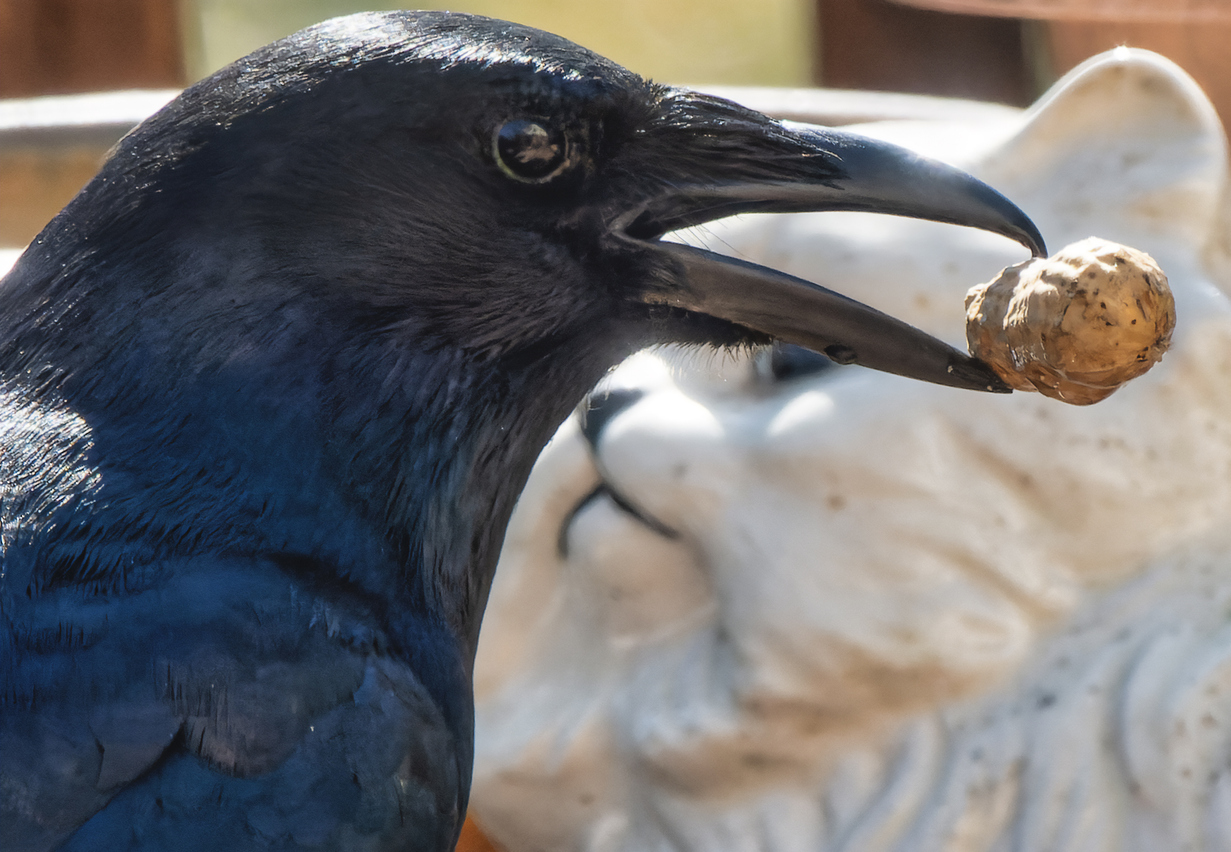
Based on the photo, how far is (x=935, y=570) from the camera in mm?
1191

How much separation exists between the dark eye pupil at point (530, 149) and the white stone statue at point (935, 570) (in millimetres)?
265

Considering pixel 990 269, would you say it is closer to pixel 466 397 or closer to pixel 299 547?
pixel 466 397

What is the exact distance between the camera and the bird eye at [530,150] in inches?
32.9

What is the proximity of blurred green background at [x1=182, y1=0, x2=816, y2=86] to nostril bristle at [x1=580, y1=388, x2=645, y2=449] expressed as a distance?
3.96 meters

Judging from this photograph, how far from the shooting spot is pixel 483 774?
1.35 metres

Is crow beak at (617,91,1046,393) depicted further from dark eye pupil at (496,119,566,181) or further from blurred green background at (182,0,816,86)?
blurred green background at (182,0,816,86)

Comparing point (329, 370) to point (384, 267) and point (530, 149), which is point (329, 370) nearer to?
point (384, 267)

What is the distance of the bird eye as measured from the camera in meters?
0.84

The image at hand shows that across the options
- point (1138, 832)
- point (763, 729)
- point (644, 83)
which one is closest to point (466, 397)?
point (644, 83)

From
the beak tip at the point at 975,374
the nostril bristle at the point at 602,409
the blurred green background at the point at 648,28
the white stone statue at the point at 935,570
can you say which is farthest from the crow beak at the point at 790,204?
the blurred green background at the point at 648,28

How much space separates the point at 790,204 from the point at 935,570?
0.41 meters

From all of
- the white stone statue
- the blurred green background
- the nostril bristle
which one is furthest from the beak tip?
the blurred green background

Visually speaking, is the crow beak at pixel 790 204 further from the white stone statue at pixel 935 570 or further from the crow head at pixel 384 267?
the white stone statue at pixel 935 570

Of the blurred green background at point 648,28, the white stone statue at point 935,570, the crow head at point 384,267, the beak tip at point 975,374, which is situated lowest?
the blurred green background at point 648,28
